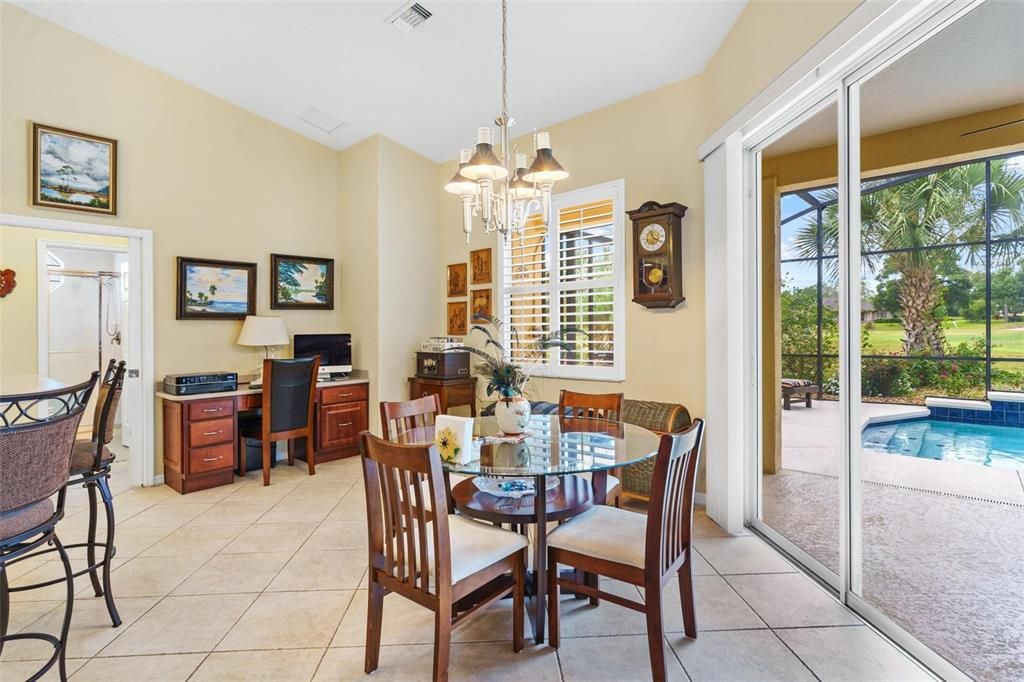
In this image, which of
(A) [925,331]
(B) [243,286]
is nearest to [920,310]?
(A) [925,331]

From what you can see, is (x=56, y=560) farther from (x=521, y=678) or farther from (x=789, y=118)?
(x=789, y=118)

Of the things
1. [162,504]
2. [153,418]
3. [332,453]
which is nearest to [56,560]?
[162,504]

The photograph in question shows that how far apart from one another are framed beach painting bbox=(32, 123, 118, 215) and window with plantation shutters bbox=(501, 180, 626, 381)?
3392mm

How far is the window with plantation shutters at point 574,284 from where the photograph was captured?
4.11 metres

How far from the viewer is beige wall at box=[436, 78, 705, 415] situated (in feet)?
11.7

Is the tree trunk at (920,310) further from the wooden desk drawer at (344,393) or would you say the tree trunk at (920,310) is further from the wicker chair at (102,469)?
the wooden desk drawer at (344,393)

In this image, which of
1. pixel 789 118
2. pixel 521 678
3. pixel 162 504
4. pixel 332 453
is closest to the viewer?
pixel 521 678

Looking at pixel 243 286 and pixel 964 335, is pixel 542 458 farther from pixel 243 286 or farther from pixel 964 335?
pixel 243 286

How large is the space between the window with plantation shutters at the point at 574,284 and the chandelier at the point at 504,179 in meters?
1.61

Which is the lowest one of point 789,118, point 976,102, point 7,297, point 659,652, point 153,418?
point 659,652

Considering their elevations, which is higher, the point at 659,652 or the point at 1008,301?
the point at 1008,301

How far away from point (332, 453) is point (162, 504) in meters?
1.46

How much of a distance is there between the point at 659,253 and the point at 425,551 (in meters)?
2.76

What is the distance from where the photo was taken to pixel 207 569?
2.74 m
